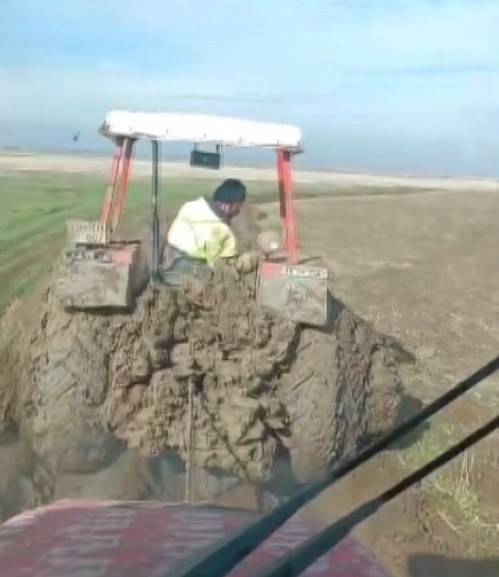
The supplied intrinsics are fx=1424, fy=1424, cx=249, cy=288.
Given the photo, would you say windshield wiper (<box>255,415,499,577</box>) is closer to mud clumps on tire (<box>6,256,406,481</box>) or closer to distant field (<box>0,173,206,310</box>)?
mud clumps on tire (<box>6,256,406,481</box>)

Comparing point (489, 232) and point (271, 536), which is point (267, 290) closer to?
point (489, 232)

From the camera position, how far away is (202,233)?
358cm

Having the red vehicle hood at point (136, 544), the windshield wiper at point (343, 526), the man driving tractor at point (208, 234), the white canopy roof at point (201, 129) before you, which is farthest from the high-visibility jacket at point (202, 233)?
the windshield wiper at point (343, 526)

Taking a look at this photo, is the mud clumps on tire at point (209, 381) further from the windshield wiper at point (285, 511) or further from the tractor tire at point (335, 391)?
the windshield wiper at point (285, 511)

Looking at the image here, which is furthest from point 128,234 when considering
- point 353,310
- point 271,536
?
point 271,536

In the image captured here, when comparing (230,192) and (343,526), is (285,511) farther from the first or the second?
(230,192)

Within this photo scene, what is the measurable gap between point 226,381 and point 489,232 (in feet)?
2.61

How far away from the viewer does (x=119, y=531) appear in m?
2.85

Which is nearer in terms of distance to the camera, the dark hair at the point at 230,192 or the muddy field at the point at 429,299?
the muddy field at the point at 429,299

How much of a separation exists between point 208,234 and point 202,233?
0.06 feet

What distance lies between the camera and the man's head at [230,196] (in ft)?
11.3

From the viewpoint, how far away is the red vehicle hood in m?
2.54

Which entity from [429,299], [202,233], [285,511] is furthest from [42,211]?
[285,511]

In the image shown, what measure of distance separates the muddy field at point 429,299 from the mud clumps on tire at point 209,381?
117 mm
